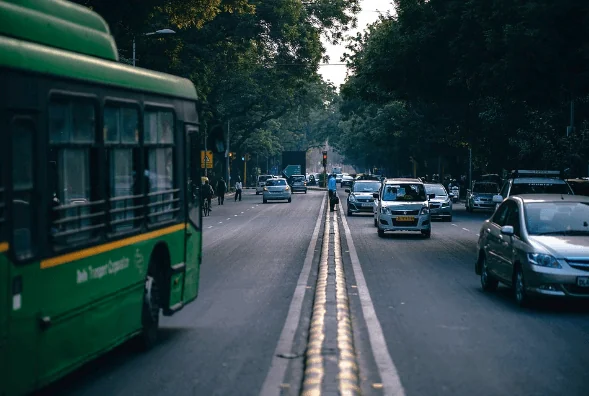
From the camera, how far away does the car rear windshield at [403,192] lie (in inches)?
1236

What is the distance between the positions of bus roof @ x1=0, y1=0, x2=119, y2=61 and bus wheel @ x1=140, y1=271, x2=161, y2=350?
2.24 metres

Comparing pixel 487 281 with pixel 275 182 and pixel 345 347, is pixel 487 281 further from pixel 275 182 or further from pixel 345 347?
pixel 275 182

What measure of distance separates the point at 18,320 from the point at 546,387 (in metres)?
4.33

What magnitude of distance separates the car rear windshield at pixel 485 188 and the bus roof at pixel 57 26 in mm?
42309

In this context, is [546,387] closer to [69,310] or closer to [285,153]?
[69,310]

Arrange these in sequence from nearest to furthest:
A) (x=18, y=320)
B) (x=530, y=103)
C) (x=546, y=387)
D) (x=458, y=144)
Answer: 1. (x=18, y=320)
2. (x=546, y=387)
3. (x=530, y=103)
4. (x=458, y=144)

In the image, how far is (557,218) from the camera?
14.7m

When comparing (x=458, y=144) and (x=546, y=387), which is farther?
(x=458, y=144)

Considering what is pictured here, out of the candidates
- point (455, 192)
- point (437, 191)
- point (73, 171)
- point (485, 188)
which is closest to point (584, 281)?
point (73, 171)

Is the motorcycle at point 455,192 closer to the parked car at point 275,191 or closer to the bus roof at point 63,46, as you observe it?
the parked car at point 275,191

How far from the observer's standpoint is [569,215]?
1474cm

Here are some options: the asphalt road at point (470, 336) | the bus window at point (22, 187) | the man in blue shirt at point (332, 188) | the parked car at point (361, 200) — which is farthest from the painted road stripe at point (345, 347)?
the man in blue shirt at point (332, 188)

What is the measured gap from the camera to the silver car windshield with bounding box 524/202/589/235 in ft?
47.0

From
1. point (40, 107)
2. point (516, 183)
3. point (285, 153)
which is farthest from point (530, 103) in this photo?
point (285, 153)
